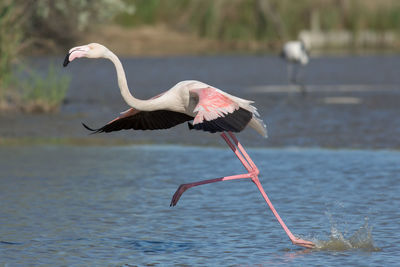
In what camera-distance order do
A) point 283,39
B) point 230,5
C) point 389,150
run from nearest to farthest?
1. point 389,150
2. point 283,39
3. point 230,5

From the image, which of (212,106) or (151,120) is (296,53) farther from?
(212,106)

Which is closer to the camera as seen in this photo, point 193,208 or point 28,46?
point 193,208

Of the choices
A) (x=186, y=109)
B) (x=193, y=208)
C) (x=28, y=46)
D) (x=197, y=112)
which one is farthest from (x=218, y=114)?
(x=28, y=46)

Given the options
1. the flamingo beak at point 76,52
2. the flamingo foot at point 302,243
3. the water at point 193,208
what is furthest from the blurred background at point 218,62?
the flamingo beak at point 76,52

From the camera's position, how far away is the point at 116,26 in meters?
45.3

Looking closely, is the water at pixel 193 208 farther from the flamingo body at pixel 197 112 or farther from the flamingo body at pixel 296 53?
Result: the flamingo body at pixel 296 53

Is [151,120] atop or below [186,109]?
below

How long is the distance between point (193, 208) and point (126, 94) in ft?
6.69

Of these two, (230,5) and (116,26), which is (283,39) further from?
(116,26)

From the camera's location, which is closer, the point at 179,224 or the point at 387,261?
the point at 387,261

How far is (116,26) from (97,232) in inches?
1506

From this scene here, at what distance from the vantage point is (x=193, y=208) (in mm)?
8750

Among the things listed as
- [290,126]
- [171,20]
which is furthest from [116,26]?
[290,126]

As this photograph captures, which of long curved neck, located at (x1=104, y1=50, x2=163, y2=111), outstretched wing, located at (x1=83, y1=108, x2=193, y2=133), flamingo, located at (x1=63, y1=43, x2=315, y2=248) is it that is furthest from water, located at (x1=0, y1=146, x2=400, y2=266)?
long curved neck, located at (x1=104, y1=50, x2=163, y2=111)
